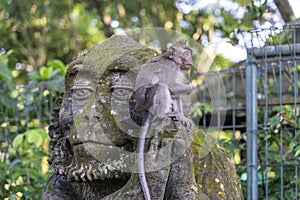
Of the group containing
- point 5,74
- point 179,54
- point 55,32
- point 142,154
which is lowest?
point 142,154

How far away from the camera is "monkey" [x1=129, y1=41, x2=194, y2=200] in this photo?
8.06ft

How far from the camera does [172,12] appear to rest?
9.40 meters

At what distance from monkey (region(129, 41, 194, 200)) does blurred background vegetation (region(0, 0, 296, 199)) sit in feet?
10.0

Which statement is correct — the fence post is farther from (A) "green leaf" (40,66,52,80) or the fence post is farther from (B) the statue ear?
(A) "green leaf" (40,66,52,80)

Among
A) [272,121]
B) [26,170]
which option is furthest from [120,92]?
[26,170]

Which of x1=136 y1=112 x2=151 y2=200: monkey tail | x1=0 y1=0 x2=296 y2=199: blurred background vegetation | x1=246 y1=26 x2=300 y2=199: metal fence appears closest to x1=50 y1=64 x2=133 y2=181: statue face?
x1=136 y1=112 x2=151 y2=200: monkey tail

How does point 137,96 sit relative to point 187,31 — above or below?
below

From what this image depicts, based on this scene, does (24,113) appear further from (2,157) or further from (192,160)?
(192,160)

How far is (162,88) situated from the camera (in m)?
2.48

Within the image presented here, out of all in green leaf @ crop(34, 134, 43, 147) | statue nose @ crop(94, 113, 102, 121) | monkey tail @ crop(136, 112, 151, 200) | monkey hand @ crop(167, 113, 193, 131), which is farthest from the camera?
green leaf @ crop(34, 134, 43, 147)

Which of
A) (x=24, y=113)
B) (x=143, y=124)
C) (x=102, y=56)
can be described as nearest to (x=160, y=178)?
(x=143, y=124)

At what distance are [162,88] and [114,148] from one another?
321 millimetres

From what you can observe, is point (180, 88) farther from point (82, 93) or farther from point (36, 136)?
point (36, 136)

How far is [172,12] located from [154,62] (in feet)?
22.8
